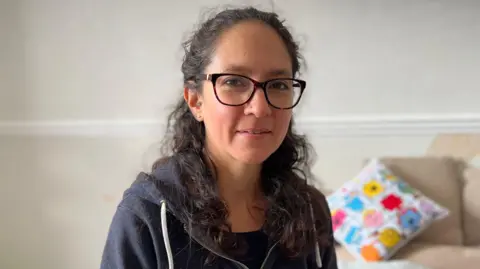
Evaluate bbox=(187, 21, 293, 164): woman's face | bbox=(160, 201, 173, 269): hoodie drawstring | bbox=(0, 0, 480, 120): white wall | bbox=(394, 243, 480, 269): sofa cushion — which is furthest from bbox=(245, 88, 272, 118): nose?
bbox=(0, 0, 480, 120): white wall

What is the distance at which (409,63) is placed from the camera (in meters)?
2.69

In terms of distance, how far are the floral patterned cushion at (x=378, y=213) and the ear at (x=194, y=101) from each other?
125cm

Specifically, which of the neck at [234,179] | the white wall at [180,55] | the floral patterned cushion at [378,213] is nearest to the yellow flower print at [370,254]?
the floral patterned cushion at [378,213]

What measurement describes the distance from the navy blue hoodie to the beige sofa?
123 cm

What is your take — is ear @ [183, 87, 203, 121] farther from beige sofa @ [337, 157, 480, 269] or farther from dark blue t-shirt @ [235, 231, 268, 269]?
beige sofa @ [337, 157, 480, 269]

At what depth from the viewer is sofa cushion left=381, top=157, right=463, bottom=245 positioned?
2.32m

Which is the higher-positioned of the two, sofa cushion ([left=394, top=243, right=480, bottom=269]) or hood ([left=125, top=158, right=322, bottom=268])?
hood ([left=125, top=158, right=322, bottom=268])

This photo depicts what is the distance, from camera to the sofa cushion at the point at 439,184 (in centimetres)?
232

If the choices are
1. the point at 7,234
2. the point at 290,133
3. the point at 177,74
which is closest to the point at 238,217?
the point at 290,133

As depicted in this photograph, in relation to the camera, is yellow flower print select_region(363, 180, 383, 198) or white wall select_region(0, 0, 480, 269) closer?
yellow flower print select_region(363, 180, 383, 198)

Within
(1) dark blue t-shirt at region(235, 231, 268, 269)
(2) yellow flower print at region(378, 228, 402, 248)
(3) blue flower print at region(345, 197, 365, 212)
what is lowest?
(2) yellow flower print at region(378, 228, 402, 248)

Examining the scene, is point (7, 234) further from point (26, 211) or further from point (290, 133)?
point (290, 133)

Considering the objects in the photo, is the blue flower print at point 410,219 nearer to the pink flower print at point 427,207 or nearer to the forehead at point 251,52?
the pink flower print at point 427,207

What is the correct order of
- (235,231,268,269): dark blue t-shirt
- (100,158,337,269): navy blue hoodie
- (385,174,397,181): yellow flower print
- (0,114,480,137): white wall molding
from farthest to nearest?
(0,114,480,137): white wall molding, (385,174,397,181): yellow flower print, (235,231,268,269): dark blue t-shirt, (100,158,337,269): navy blue hoodie
